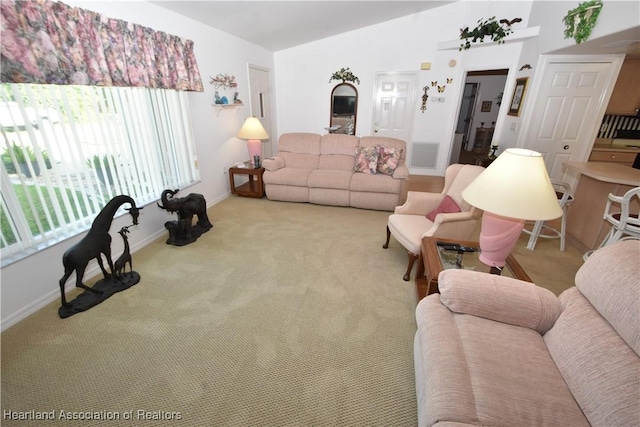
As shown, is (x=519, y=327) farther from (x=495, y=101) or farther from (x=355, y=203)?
(x=495, y=101)

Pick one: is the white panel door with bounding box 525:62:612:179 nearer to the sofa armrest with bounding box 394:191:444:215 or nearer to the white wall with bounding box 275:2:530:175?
the white wall with bounding box 275:2:530:175

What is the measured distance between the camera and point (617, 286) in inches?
41.3

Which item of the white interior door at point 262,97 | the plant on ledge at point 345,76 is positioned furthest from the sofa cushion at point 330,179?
the plant on ledge at point 345,76

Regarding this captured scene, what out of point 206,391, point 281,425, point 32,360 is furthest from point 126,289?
point 281,425

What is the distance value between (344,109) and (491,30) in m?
2.55

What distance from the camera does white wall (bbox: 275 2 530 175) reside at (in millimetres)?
4391

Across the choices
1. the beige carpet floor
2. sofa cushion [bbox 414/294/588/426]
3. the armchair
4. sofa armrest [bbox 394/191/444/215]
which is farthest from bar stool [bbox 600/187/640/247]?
sofa cushion [bbox 414/294/588/426]

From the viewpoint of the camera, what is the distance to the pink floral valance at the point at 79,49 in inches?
63.9

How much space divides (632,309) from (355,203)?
2.88 meters

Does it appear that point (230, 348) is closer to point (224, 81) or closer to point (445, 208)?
point (445, 208)

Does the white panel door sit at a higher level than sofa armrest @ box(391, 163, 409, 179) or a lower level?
higher

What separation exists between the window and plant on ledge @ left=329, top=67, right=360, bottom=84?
10.6 feet

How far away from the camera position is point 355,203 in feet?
12.3

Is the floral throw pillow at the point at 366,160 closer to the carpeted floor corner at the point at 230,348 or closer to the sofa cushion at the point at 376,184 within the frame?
the sofa cushion at the point at 376,184
